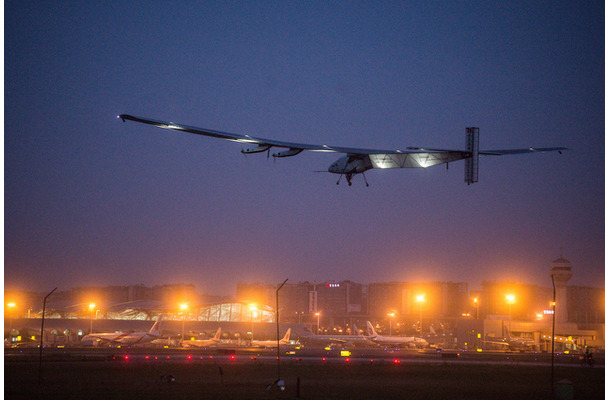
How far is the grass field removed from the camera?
37.9 m

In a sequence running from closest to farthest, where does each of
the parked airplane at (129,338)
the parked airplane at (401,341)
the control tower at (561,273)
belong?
the parked airplane at (129,338)
the parked airplane at (401,341)
the control tower at (561,273)

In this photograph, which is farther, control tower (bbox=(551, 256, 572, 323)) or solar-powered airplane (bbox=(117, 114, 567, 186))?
control tower (bbox=(551, 256, 572, 323))

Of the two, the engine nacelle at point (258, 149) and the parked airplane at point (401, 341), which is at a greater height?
the engine nacelle at point (258, 149)

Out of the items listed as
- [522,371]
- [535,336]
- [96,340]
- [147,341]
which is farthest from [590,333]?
[96,340]

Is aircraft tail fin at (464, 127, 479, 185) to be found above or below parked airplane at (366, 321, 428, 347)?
above

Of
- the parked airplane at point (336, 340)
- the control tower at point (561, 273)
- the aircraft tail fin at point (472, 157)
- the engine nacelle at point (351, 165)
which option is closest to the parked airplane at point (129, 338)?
the parked airplane at point (336, 340)

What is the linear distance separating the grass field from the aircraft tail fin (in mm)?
12762

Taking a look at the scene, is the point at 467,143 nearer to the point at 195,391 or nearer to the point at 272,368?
the point at 195,391

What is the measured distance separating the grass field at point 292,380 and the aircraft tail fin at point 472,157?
1276cm

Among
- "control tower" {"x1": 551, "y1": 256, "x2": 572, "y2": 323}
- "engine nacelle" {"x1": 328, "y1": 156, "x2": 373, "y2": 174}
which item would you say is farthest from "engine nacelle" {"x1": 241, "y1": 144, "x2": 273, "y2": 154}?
"control tower" {"x1": 551, "y1": 256, "x2": 572, "y2": 323}

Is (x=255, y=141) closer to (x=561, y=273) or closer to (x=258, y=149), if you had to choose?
(x=258, y=149)

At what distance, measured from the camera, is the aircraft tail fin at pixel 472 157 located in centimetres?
3700

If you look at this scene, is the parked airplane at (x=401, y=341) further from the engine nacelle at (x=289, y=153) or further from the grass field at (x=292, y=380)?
the engine nacelle at (x=289, y=153)

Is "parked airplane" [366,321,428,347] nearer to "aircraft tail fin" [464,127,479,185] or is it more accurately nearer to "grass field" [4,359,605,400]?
"grass field" [4,359,605,400]
